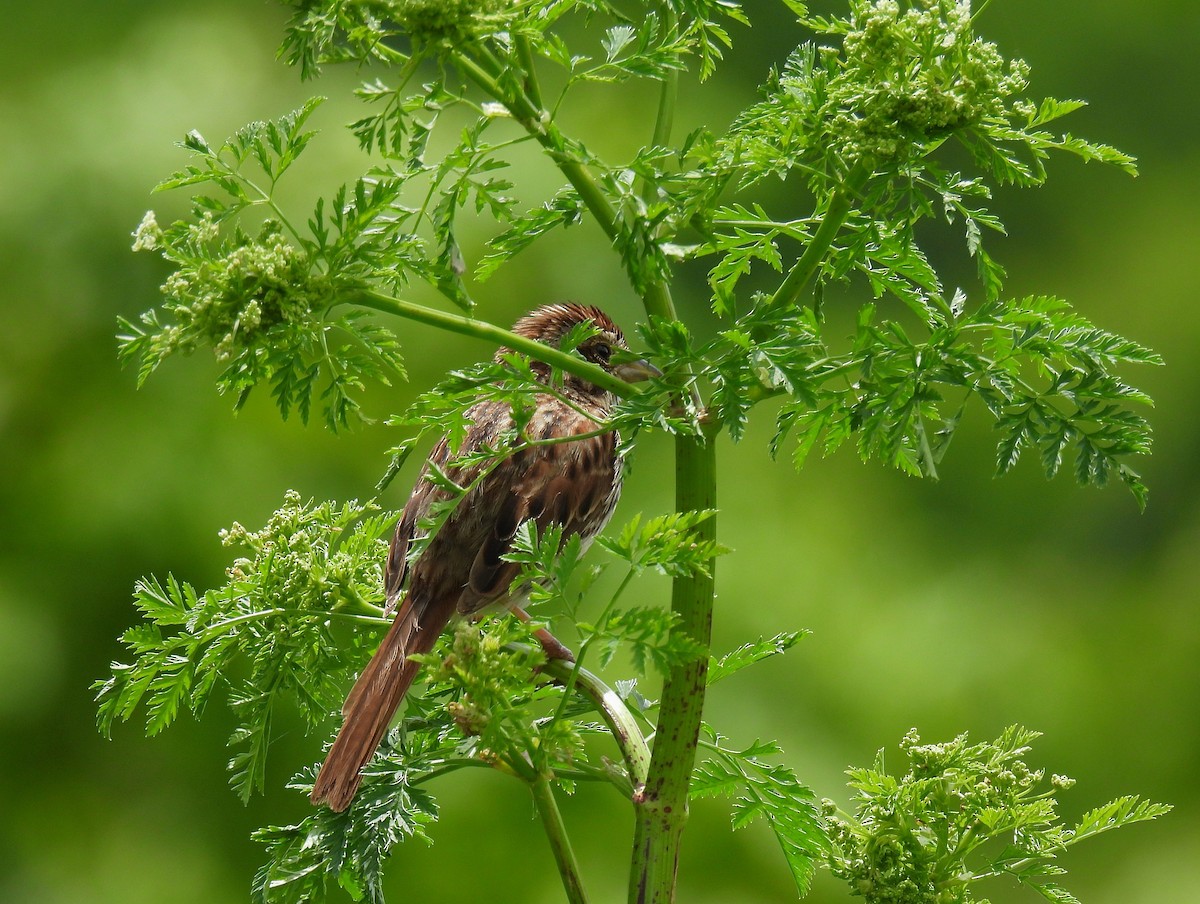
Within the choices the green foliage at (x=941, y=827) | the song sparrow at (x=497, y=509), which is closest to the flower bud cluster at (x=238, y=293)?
the song sparrow at (x=497, y=509)

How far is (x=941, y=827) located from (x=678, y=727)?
0.35m

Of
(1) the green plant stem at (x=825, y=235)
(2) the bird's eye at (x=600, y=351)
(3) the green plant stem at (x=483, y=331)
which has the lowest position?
(3) the green plant stem at (x=483, y=331)

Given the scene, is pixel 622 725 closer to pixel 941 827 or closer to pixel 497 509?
pixel 941 827

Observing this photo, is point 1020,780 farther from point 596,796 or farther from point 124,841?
point 124,841

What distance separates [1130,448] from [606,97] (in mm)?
4742

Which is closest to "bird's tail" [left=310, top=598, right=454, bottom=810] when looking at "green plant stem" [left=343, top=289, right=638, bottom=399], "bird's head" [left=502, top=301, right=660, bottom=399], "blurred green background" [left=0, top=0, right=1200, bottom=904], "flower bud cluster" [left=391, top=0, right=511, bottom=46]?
"green plant stem" [left=343, top=289, right=638, bottom=399]

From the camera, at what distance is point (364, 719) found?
6.03 feet

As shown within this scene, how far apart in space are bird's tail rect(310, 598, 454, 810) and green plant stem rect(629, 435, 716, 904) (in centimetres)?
34

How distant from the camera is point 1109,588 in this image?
6762 mm

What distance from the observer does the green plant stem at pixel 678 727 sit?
161cm

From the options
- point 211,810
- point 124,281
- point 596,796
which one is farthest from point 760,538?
point 124,281

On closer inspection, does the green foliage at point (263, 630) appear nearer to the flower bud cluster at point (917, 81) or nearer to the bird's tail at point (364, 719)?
the bird's tail at point (364, 719)

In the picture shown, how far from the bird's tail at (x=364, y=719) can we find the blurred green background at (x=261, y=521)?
9.04ft

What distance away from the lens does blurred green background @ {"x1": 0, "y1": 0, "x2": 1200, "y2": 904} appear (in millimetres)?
5027
